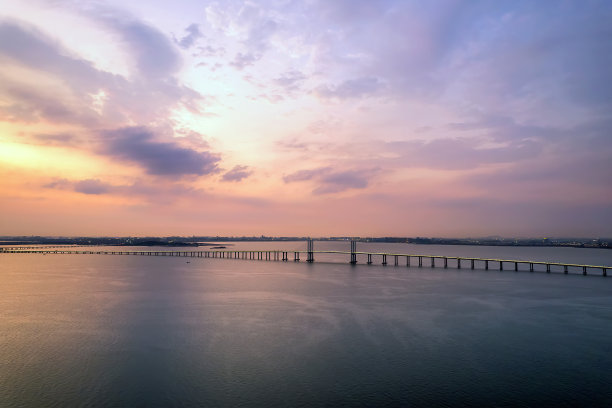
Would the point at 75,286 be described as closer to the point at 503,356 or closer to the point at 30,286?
the point at 30,286

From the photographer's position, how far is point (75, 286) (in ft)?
245

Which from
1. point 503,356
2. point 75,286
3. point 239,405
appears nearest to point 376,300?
point 503,356

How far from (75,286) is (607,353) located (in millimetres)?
82405

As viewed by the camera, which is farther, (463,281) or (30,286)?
(463,281)

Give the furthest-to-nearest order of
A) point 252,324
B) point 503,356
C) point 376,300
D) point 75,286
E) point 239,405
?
point 75,286
point 376,300
point 252,324
point 503,356
point 239,405

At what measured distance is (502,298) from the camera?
60.9 meters

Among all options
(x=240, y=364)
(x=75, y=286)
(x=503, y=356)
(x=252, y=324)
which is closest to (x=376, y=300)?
(x=252, y=324)

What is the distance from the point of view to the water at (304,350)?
23266 mm

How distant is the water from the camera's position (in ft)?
76.3

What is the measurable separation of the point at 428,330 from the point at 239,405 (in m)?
23.9

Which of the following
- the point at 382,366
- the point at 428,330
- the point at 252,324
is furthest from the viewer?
the point at 252,324

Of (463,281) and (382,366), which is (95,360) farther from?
(463,281)

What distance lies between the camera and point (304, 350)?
107 ft

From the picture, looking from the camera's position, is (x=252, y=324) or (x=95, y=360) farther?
(x=252, y=324)
